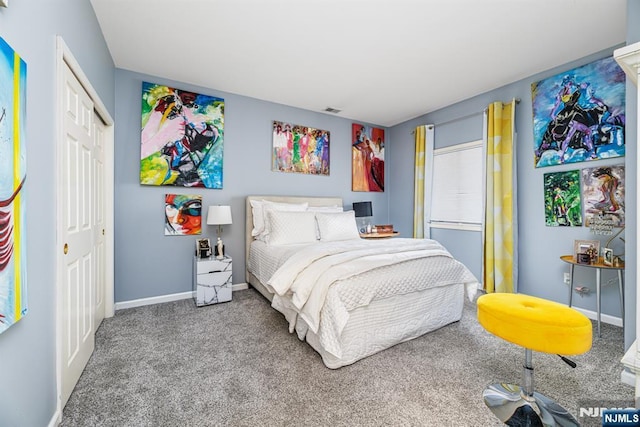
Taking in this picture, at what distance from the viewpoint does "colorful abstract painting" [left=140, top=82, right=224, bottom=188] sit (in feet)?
10.6

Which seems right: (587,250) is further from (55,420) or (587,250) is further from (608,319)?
(55,420)

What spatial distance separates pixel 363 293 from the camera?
2045 millimetres

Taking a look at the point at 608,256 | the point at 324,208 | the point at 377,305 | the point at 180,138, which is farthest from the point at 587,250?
the point at 180,138

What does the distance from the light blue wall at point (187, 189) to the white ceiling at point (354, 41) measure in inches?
14.5

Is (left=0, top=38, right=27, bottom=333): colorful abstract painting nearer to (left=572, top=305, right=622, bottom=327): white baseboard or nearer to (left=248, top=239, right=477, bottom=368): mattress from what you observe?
(left=248, top=239, right=477, bottom=368): mattress

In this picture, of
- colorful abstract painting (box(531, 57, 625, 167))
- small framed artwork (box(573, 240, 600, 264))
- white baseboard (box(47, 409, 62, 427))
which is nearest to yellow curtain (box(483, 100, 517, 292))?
colorful abstract painting (box(531, 57, 625, 167))

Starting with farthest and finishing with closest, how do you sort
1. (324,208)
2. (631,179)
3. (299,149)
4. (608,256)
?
(299,149) < (324,208) < (608,256) < (631,179)

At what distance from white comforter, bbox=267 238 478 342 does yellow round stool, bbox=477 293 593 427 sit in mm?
738

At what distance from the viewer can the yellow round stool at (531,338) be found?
142 centimetres

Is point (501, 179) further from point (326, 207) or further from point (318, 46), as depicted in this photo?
point (318, 46)

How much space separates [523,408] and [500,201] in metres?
2.55

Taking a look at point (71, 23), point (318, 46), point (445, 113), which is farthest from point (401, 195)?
point (71, 23)

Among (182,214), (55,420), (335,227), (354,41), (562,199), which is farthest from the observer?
(335,227)

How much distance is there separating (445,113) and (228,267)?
153 inches
